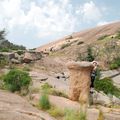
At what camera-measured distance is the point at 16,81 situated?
1908cm

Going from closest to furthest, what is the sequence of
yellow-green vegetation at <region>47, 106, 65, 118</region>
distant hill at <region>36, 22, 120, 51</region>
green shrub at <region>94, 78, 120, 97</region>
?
yellow-green vegetation at <region>47, 106, 65, 118</region>
green shrub at <region>94, 78, 120, 97</region>
distant hill at <region>36, 22, 120, 51</region>

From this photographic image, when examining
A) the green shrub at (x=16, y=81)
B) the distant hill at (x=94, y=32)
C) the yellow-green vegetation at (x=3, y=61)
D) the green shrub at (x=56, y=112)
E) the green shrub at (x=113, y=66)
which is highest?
the distant hill at (x=94, y=32)

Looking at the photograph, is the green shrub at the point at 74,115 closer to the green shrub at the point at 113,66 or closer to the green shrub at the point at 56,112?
the green shrub at the point at 56,112

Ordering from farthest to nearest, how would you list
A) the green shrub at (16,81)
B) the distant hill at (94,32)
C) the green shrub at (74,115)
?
1. the distant hill at (94,32)
2. the green shrub at (16,81)
3. the green shrub at (74,115)

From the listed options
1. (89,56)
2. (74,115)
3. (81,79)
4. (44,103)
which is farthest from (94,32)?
(74,115)

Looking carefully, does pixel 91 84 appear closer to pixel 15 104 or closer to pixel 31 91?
pixel 31 91

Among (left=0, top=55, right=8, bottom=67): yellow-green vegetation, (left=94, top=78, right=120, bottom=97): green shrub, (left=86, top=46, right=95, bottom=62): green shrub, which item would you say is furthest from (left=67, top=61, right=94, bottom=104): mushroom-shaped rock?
(left=86, top=46, right=95, bottom=62): green shrub

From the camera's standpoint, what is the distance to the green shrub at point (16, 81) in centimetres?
1864

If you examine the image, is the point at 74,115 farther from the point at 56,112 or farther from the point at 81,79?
the point at 81,79

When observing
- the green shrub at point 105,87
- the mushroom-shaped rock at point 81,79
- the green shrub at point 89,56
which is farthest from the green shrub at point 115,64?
the mushroom-shaped rock at point 81,79

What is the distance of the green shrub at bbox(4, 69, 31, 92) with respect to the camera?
18.6 meters

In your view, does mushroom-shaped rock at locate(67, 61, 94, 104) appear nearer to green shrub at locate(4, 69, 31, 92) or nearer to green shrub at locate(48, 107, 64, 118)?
green shrub at locate(4, 69, 31, 92)

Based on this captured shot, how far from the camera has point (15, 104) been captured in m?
11.9

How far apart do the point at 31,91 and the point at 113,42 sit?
3034cm
